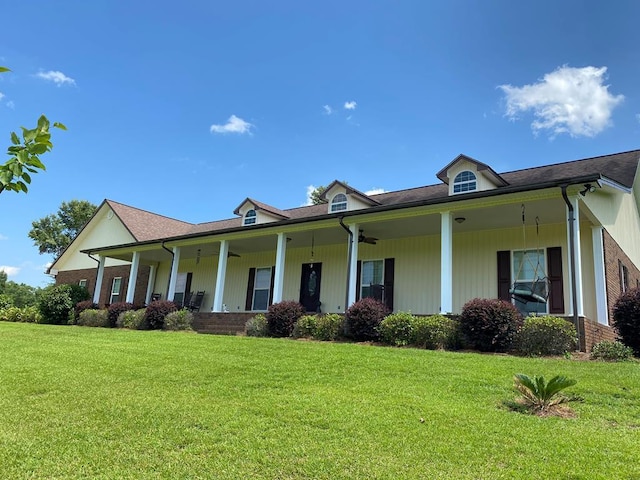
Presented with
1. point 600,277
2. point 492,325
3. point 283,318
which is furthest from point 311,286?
point 600,277

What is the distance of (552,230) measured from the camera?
1273 centimetres

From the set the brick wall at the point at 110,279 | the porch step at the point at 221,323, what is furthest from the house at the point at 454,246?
the brick wall at the point at 110,279

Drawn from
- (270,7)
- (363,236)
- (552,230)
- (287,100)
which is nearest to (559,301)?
(552,230)

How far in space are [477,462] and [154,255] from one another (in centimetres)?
2030

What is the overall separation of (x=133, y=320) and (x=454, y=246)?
11254 mm

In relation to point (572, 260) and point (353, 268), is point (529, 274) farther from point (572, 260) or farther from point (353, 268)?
point (353, 268)

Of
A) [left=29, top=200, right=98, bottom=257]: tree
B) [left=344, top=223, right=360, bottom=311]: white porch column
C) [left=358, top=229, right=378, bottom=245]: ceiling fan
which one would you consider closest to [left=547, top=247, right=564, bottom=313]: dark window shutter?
[left=344, top=223, right=360, bottom=311]: white porch column

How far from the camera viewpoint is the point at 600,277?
11.4m

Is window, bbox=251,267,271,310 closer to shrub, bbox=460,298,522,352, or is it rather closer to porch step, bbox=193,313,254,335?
porch step, bbox=193,313,254,335

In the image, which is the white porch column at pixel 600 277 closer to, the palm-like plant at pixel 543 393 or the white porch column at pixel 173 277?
the palm-like plant at pixel 543 393

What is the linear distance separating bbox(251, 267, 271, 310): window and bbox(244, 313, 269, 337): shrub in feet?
15.8

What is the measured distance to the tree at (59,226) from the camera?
4550 cm

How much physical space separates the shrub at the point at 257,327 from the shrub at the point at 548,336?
698 centimetres

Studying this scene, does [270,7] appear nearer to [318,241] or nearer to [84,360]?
[318,241]
